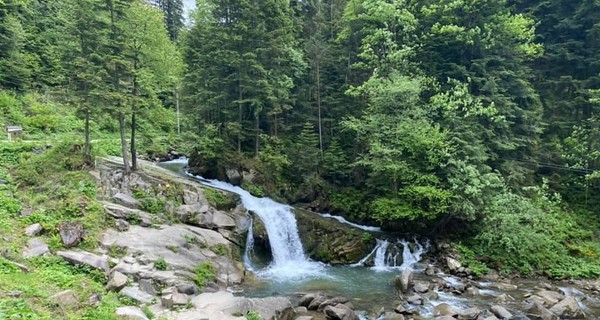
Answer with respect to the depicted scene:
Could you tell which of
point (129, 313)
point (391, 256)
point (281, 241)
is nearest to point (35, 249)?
point (129, 313)

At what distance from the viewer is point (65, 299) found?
10188mm

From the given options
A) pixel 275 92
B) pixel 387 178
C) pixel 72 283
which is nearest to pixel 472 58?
pixel 387 178

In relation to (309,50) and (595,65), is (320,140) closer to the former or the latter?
(309,50)

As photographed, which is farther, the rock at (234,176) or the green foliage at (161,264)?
the rock at (234,176)

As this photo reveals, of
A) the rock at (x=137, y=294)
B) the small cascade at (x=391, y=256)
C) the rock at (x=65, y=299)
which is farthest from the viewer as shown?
the small cascade at (x=391, y=256)

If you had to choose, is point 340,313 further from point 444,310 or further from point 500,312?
point 500,312

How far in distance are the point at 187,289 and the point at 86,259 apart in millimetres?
3438

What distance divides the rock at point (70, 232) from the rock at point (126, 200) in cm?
320

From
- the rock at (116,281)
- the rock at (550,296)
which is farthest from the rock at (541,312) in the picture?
the rock at (116,281)

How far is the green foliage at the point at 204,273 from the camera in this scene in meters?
15.3

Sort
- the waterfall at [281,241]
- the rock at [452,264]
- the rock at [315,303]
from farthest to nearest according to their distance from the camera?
1. the rock at [452,264]
2. the waterfall at [281,241]
3. the rock at [315,303]

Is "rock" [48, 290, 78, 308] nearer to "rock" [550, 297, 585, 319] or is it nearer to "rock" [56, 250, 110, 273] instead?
"rock" [56, 250, 110, 273]

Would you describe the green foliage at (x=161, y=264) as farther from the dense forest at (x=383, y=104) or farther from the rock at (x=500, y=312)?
the rock at (x=500, y=312)

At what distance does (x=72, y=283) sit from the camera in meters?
11.6
